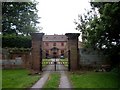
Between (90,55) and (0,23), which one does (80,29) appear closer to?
(90,55)

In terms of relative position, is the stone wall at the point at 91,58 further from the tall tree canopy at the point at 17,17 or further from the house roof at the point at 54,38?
the house roof at the point at 54,38

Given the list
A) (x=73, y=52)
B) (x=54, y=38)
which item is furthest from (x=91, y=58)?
(x=54, y=38)

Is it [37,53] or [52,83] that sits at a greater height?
[37,53]

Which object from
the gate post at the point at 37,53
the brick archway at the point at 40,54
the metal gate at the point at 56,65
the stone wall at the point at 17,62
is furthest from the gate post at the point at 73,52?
the stone wall at the point at 17,62

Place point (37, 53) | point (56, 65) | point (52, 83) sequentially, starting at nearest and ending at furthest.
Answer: point (52, 83) < point (37, 53) < point (56, 65)

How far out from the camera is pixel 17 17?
42.8 meters

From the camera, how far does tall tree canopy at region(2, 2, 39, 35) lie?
41.5m

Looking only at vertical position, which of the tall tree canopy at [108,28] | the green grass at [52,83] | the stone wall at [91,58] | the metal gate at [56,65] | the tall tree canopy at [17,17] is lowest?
the green grass at [52,83]

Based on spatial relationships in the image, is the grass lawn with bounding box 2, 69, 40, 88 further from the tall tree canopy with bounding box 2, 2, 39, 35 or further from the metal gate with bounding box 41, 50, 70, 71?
the tall tree canopy with bounding box 2, 2, 39, 35

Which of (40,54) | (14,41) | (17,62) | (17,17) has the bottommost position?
(17,62)

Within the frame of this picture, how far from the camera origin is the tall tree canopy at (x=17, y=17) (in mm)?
41531

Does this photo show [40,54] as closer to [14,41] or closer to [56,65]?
[14,41]

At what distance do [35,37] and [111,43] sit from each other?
710 centimetres

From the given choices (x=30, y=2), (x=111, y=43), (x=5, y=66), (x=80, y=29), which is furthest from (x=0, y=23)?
(x=111, y=43)
